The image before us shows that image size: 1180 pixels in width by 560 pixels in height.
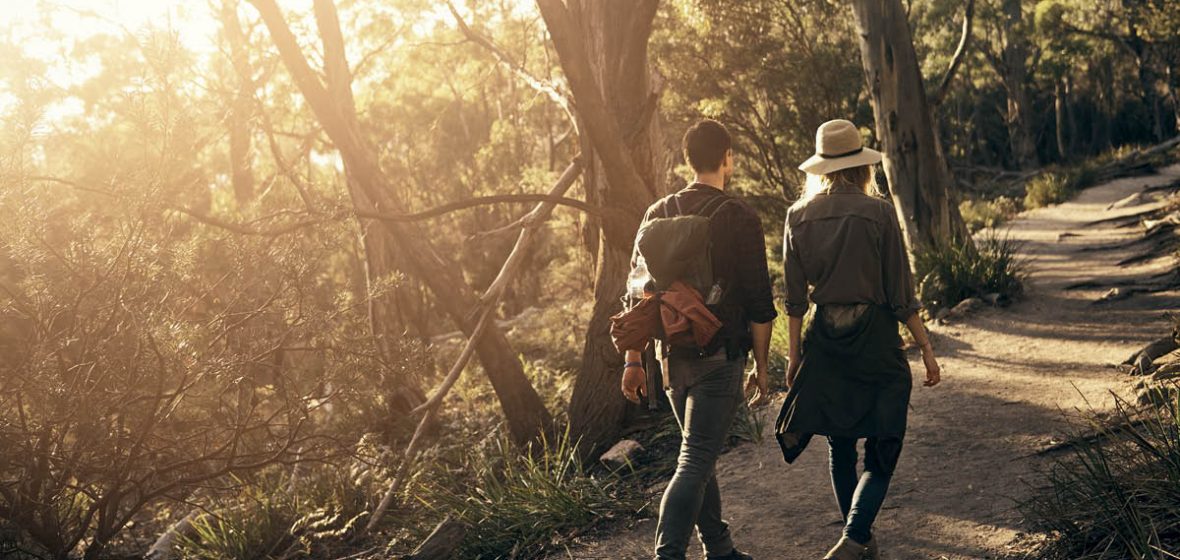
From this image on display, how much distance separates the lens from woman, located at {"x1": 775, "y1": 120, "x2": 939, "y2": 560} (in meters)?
4.15

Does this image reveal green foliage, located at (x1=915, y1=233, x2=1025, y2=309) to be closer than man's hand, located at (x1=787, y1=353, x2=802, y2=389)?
No

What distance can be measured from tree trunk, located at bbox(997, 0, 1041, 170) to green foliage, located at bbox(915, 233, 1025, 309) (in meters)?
28.2

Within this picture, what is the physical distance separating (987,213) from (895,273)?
16.8 metres

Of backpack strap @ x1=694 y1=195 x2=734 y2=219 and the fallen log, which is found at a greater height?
backpack strap @ x1=694 y1=195 x2=734 y2=219

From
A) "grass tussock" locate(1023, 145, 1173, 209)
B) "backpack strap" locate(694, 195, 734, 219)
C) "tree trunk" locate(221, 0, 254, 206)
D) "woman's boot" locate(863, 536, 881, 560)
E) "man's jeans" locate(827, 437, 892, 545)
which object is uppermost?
"tree trunk" locate(221, 0, 254, 206)

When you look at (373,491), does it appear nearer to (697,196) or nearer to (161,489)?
(161,489)

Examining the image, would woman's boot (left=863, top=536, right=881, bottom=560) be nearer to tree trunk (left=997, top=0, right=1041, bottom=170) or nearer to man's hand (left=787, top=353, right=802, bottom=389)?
man's hand (left=787, top=353, right=802, bottom=389)

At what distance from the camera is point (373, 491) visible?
28.9 feet

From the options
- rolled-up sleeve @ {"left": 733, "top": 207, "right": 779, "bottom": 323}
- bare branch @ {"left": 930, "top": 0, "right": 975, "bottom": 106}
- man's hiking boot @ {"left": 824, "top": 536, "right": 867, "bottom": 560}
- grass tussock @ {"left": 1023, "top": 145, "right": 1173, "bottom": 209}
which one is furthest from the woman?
grass tussock @ {"left": 1023, "top": 145, "right": 1173, "bottom": 209}

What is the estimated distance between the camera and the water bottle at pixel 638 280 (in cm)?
432

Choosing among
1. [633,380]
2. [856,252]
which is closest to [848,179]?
[856,252]

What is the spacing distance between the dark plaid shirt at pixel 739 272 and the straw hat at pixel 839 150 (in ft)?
1.26

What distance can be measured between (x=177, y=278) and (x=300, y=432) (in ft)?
6.12

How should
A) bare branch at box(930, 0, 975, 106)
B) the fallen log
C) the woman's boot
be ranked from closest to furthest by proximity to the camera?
the woman's boot < the fallen log < bare branch at box(930, 0, 975, 106)
